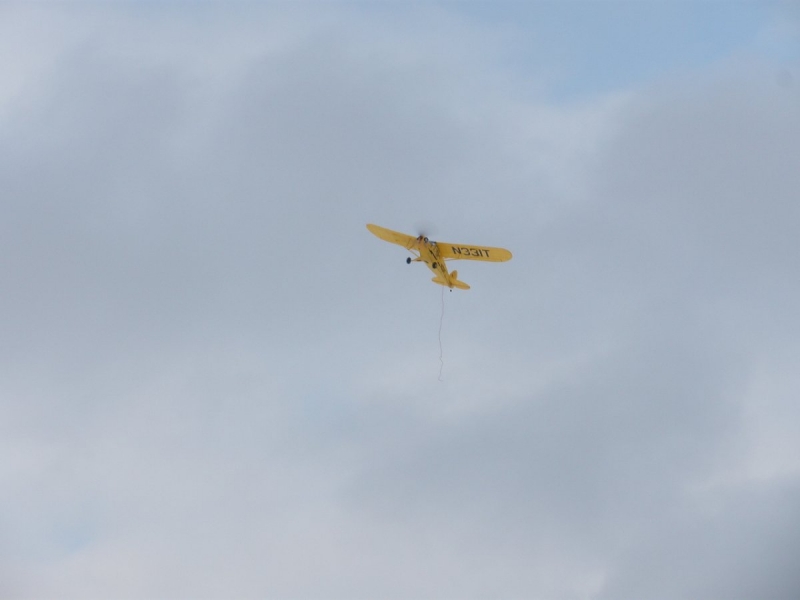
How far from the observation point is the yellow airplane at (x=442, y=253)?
258ft

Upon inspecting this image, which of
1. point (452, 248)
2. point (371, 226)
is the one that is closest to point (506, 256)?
point (452, 248)

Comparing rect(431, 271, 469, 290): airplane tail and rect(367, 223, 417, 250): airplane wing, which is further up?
rect(367, 223, 417, 250): airplane wing

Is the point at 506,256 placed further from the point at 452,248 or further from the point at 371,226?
the point at 371,226

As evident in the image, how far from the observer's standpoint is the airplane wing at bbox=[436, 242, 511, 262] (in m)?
78.9

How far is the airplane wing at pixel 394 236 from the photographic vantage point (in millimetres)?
79812

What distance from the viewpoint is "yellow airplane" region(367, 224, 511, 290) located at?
78.7 m

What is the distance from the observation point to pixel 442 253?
259 feet

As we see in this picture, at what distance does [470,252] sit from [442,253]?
2.63 meters

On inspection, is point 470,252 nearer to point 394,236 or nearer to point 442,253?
point 442,253

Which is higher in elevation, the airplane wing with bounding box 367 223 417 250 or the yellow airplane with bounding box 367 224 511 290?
the airplane wing with bounding box 367 223 417 250

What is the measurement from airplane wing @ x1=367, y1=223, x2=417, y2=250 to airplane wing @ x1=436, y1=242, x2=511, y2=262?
9.41 feet

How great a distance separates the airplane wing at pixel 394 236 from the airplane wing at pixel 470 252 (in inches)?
113

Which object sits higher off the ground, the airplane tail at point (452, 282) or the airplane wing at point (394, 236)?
the airplane wing at point (394, 236)

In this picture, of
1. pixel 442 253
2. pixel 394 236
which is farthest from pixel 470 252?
pixel 394 236
